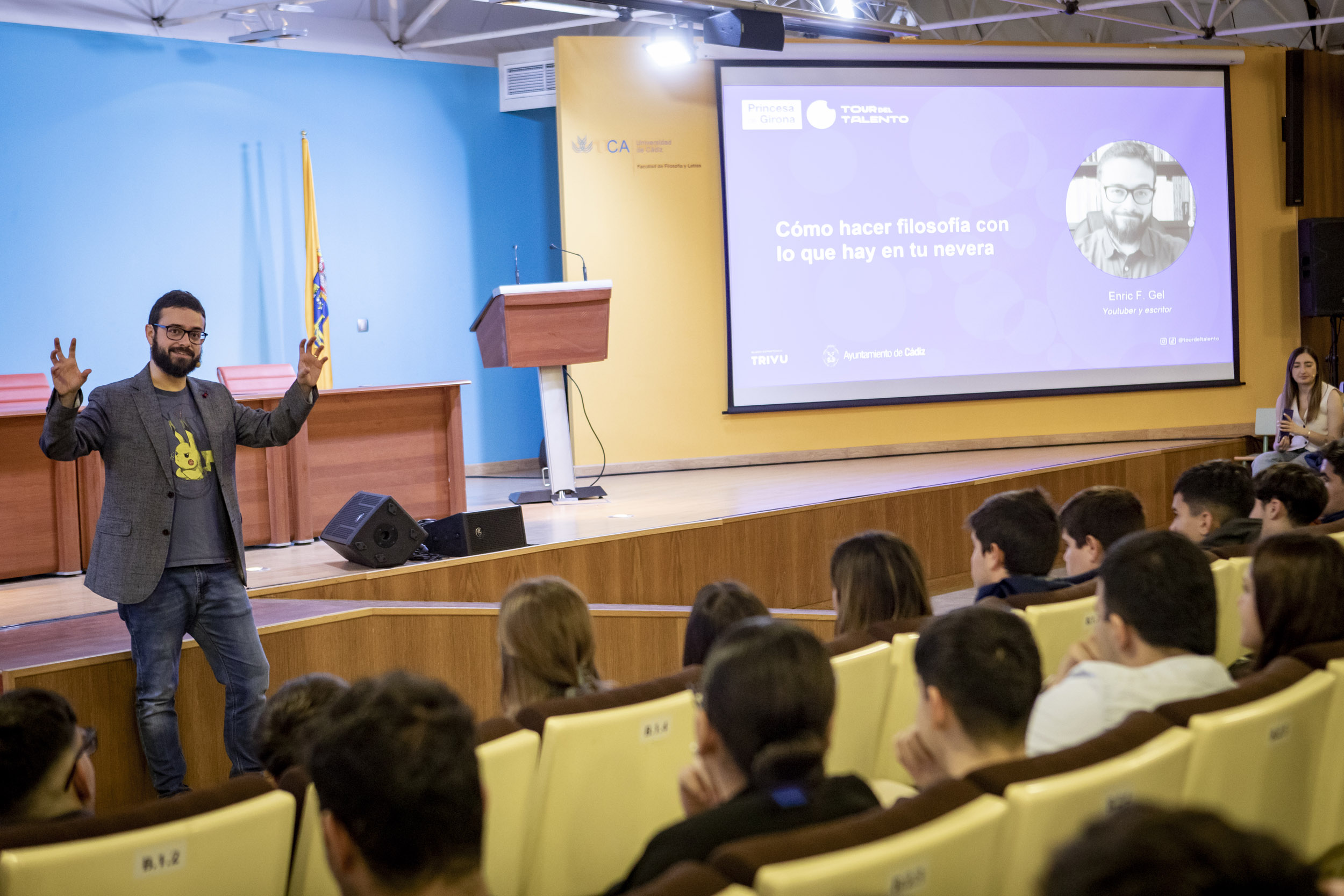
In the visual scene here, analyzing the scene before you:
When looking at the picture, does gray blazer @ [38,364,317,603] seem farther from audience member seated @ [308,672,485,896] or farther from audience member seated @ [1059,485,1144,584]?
audience member seated @ [1059,485,1144,584]

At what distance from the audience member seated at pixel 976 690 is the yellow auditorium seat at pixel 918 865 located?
0.31 meters

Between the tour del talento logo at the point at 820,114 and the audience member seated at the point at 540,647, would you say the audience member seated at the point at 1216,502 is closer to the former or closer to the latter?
the audience member seated at the point at 540,647

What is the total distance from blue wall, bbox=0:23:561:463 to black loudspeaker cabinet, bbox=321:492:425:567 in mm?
4023

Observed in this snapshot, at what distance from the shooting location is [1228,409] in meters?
9.33

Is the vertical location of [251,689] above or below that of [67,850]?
below

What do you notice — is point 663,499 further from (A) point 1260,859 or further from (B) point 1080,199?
(A) point 1260,859

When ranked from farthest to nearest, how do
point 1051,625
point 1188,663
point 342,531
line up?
point 342,531 → point 1051,625 → point 1188,663

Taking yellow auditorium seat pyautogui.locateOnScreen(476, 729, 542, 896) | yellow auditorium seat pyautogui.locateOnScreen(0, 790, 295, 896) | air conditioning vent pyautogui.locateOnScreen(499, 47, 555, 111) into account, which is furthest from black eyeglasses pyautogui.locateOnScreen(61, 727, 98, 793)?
air conditioning vent pyautogui.locateOnScreen(499, 47, 555, 111)

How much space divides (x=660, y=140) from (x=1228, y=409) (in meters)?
5.08

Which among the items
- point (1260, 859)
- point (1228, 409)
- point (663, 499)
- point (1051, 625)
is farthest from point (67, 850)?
point (1228, 409)

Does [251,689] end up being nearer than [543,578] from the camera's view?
No

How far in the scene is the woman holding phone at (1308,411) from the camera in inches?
257

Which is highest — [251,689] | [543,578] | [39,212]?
[39,212]

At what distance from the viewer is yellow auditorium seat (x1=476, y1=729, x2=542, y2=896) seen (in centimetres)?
174
